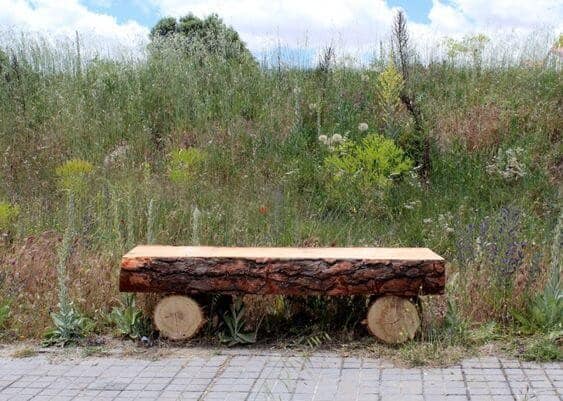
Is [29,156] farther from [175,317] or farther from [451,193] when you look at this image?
[175,317]

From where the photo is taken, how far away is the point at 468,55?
579 inches

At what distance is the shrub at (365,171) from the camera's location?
9.30 m

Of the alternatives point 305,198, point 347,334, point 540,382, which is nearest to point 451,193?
point 305,198

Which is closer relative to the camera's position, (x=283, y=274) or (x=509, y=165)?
(x=283, y=274)

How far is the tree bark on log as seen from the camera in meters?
5.46

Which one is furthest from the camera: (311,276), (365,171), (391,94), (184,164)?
(391,94)

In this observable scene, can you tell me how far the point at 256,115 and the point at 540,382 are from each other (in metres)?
8.24

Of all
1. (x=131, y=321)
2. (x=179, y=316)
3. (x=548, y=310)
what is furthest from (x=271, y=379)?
(x=548, y=310)

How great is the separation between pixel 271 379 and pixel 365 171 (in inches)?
196

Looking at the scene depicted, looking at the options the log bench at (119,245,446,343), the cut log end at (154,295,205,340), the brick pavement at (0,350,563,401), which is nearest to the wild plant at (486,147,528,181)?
the log bench at (119,245,446,343)

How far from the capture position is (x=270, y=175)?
10.5 meters

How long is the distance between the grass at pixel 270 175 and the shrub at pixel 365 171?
0.06 meters

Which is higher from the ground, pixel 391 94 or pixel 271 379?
pixel 391 94

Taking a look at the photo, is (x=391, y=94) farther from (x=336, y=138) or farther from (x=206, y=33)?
(x=206, y=33)
